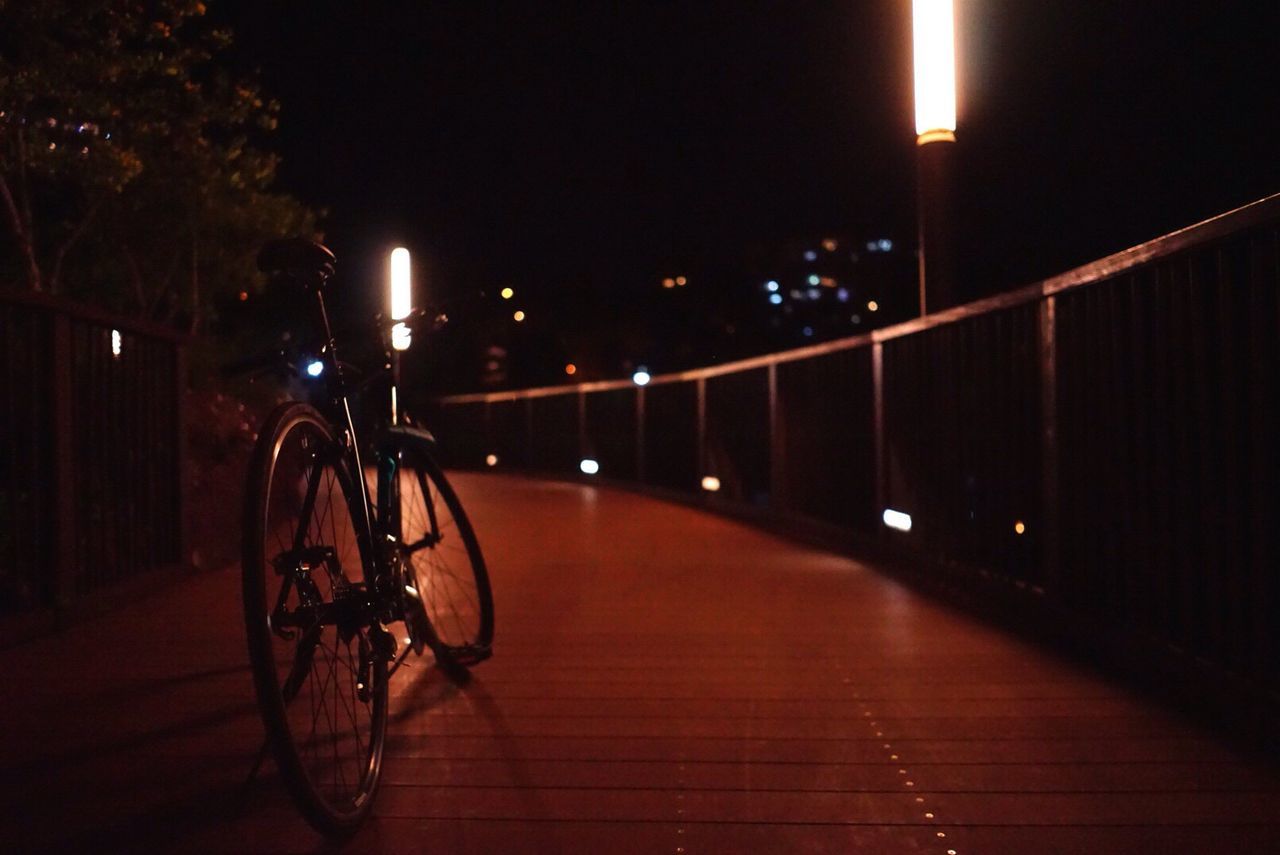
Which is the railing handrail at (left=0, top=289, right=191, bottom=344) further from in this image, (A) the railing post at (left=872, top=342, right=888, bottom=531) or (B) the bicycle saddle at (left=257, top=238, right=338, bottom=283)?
(A) the railing post at (left=872, top=342, right=888, bottom=531)

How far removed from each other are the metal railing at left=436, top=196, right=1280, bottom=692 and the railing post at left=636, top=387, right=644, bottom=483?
454 centimetres

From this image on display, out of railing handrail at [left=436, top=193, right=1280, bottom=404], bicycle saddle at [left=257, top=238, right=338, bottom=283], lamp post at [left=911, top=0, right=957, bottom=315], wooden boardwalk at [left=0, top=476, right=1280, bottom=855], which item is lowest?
wooden boardwalk at [left=0, top=476, right=1280, bottom=855]

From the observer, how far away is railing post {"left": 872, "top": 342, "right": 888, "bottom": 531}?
7055 mm

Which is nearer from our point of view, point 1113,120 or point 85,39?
point 85,39

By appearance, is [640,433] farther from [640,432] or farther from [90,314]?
[90,314]

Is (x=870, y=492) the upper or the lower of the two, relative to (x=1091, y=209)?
lower

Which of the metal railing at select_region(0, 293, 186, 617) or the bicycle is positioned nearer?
the bicycle

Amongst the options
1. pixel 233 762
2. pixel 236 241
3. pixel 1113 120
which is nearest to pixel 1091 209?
pixel 1113 120

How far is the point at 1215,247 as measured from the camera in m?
3.37

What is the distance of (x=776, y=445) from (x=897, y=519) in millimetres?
2379

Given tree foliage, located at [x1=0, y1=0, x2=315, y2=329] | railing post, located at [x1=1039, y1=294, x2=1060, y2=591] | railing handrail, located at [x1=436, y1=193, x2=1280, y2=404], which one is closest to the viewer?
railing handrail, located at [x1=436, y1=193, x2=1280, y2=404]

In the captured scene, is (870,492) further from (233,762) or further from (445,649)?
(233,762)

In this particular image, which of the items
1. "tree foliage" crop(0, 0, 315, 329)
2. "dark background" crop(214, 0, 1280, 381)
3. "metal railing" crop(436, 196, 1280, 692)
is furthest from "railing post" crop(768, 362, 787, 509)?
"tree foliage" crop(0, 0, 315, 329)

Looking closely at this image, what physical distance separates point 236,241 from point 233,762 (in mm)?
8247
